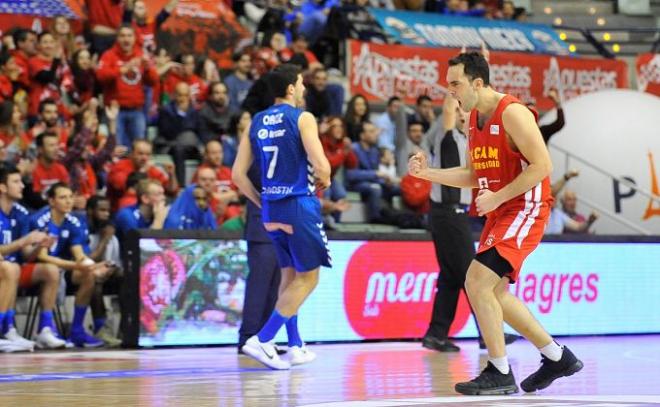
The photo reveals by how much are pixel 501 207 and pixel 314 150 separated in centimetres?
213

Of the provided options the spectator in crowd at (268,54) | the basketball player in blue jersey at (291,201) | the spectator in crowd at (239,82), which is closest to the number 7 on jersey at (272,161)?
the basketball player in blue jersey at (291,201)

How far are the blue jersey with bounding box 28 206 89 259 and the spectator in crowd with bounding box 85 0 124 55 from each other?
5.09 meters

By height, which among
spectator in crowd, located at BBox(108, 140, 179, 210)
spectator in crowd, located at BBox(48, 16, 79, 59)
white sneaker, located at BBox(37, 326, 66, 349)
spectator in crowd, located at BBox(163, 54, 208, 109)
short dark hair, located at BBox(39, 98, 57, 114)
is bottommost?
white sneaker, located at BBox(37, 326, 66, 349)

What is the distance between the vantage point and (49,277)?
1322 centimetres

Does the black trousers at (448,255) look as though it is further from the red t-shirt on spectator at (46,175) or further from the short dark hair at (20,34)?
the short dark hair at (20,34)

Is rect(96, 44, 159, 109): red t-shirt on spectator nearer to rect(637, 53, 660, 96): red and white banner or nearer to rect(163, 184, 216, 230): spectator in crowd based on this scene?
rect(163, 184, 216, 230): spectator in crowd

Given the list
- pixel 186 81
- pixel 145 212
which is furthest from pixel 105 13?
pixel 145 212

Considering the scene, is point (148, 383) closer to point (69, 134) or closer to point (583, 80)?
point (69, 134)

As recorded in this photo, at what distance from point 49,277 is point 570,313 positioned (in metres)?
5.85

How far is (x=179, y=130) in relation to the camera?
17.5m

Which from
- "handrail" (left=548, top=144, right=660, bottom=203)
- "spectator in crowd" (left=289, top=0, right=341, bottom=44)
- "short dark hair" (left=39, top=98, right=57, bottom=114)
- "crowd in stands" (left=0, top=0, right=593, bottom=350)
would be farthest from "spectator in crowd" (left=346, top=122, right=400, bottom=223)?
"short dark hair" (left=39, top=98, right=57, bottom=114)

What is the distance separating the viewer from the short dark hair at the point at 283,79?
1020 cm

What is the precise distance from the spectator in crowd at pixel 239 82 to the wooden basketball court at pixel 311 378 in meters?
6.33

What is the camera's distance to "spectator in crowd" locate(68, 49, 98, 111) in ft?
55.4
